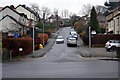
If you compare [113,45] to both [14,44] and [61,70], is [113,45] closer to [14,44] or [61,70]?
[14,44]

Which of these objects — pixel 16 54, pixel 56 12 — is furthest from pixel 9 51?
pixel 56 12

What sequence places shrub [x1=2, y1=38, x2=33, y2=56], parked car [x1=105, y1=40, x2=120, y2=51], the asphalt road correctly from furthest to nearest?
parked car [x1=105, y1=40, x2=120, y2=51] → shrub [x1=2, y1=38, x2=33, y2=56] → the asphalt road

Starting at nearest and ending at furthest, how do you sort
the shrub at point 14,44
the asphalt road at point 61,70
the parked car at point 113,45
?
1. the asphalt road at point 61,70
2. the shrub at point 14,44
3. the parked car at point 113,45

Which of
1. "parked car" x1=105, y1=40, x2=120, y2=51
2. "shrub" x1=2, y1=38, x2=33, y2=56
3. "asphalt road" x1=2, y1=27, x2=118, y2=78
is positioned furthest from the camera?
"parked car" x1=105, y1=40, x2=120, y2=51

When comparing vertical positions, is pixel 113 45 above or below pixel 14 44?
below

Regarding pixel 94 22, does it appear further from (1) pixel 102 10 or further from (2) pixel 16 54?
(1) pixel 102 10

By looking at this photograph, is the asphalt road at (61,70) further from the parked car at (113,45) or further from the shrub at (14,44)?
the parked car at (113,45)

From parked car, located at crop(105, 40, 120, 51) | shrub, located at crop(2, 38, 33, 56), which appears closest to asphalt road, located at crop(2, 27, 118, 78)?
shrub, located at crop(2, 38, 33, 56)

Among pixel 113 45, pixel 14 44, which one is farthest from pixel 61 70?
pixel 113 45

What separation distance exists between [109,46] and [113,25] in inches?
1155

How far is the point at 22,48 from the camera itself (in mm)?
42750

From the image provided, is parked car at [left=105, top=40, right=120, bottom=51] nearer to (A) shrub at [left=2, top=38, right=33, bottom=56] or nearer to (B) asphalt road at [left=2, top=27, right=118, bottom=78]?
(A) shrub at [left=2, top=38, right=33, bottom=56]

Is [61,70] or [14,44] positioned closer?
[61,70]

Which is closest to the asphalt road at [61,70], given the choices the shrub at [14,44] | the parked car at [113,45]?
A: the shrub at [14,44]
